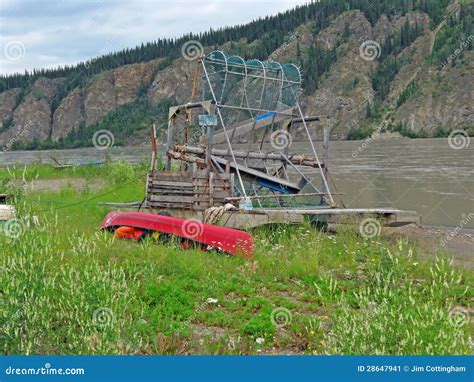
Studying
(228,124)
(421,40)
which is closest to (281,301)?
(228,124)

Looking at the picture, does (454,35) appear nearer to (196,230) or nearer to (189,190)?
(189,190)

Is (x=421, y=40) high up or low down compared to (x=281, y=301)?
up

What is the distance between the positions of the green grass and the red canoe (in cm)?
34

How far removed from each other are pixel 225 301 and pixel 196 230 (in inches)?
138

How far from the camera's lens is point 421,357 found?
191 inches

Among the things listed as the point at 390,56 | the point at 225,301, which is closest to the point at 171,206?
the point at 225,301

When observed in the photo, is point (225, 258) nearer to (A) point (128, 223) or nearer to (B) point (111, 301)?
(A) point (128, 223)

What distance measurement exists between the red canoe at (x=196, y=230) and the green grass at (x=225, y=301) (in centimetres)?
34

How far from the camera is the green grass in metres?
5.46

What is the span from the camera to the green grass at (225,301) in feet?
17.9

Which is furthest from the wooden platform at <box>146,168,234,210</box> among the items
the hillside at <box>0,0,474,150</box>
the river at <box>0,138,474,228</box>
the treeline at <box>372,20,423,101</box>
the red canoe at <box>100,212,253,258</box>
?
the treeline at <box>372,20,423,101</box>

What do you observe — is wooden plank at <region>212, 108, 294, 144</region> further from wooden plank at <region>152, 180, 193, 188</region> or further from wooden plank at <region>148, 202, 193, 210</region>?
wooden plank at <region>148, 202, 193, 210</region>

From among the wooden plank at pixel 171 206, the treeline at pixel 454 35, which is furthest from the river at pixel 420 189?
the treeline at pixel 454 35

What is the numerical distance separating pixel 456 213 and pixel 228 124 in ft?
31.6
